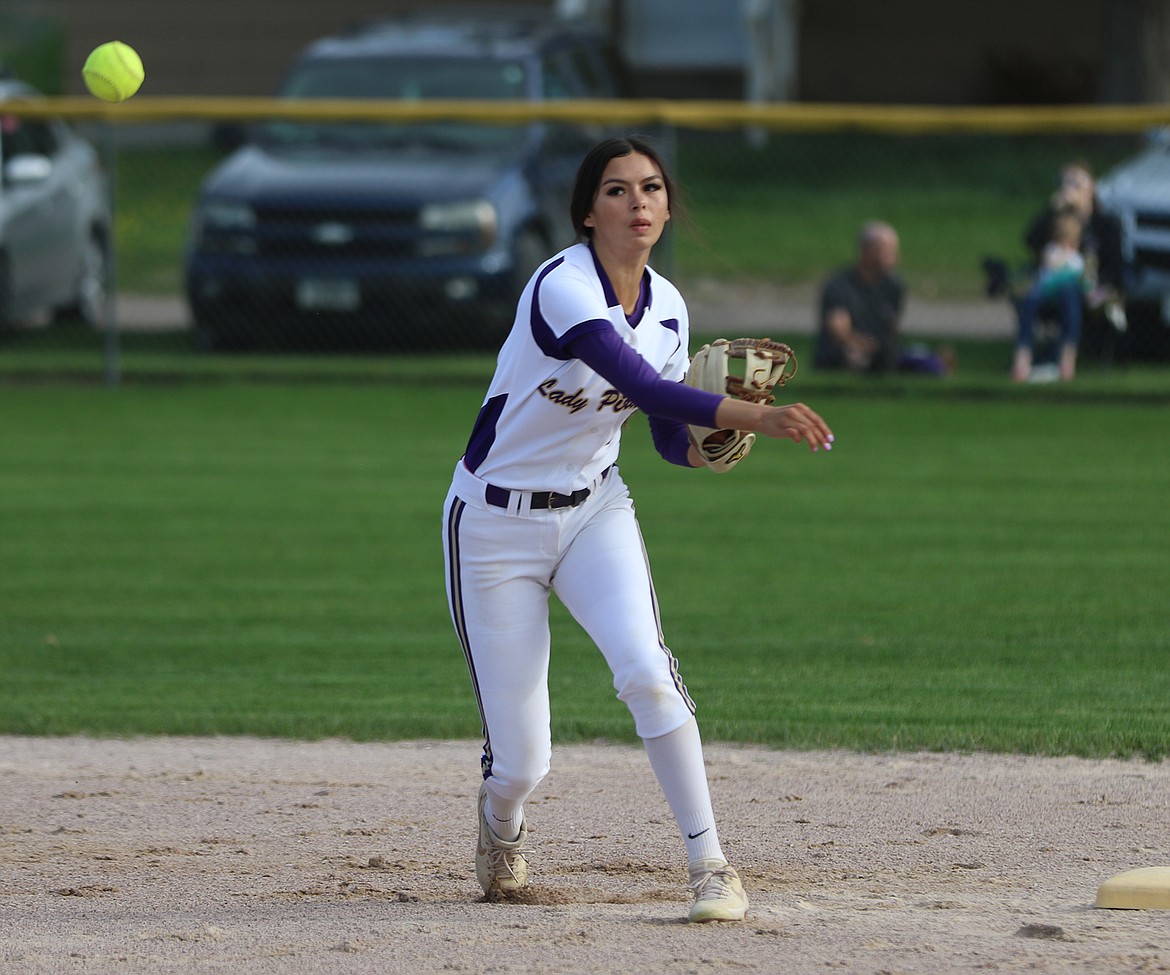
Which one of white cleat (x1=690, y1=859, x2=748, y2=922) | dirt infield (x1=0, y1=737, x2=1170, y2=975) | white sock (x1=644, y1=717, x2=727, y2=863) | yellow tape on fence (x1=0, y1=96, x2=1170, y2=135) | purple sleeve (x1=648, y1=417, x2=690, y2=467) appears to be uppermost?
yellow tape on fence (x1=0, y1=96, x2=1170, y2=135)

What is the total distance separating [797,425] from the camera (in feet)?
13.0

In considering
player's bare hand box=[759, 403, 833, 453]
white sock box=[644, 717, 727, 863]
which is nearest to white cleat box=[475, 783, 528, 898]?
white sock box=[644, 717, 727, 863]

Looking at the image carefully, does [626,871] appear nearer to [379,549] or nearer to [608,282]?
[608,282]

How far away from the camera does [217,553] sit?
9.09 m

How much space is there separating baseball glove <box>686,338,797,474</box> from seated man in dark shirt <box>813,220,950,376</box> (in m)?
8.87

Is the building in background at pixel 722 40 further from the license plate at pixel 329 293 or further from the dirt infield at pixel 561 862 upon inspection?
the dirt infield at pixel 561 862

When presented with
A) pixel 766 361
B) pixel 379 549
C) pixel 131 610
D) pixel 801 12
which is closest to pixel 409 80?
pixel 379 549

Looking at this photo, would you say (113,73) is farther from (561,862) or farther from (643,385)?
(561,862)

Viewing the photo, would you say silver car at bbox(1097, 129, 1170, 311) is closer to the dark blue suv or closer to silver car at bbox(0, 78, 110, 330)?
the dark blue suv

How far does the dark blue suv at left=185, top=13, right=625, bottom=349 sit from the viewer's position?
13.6 metres

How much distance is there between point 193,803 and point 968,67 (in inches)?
930

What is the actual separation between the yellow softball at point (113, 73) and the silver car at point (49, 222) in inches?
307

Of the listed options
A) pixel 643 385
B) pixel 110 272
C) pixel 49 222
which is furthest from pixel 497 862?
pixel 49 222

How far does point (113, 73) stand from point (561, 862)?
9.21ft
